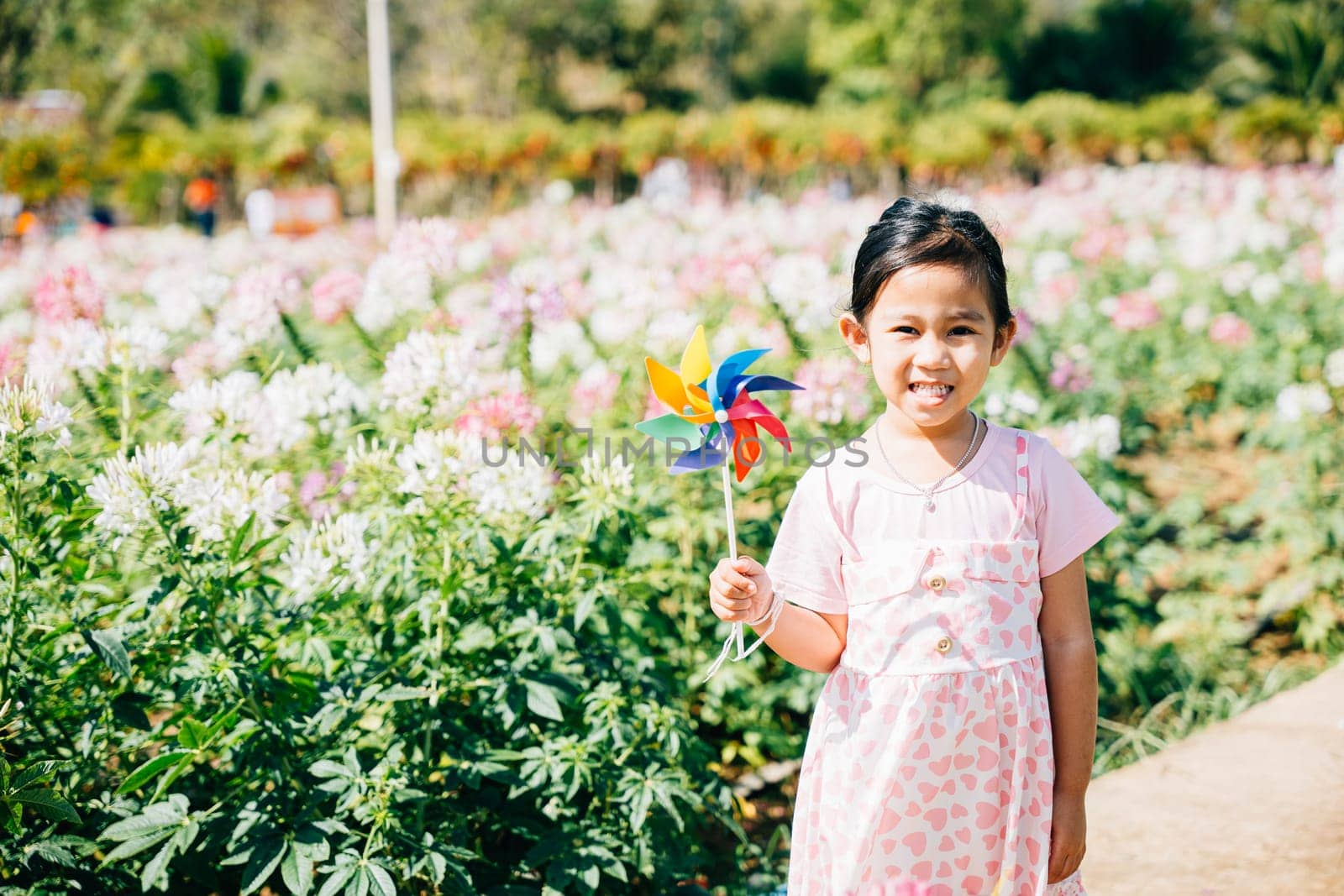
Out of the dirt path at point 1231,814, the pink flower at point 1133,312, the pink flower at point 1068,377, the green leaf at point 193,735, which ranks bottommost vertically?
the dirt path at point 1231,814

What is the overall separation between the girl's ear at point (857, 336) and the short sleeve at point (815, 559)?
0.59 ft

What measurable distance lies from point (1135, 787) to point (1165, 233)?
5473 millimetres

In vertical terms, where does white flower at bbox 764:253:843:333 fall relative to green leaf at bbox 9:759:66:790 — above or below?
above

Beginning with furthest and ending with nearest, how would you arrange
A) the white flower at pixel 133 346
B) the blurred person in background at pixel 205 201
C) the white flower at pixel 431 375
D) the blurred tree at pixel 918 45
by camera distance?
the blurred tree at pixel 918 45
the blurred person in background at pixel 205 201
the white flower at pixel 133 346
the white flower at pixel 431 375

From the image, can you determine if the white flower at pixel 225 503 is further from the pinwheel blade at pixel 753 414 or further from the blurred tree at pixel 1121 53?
the blurred tree at pixel 1121 53

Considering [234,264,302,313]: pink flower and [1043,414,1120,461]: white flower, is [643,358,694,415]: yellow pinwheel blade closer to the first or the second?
[234,264,302,313]: pink flower

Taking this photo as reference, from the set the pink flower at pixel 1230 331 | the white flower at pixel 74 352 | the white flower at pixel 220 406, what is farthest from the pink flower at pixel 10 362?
the pink flower at pixel 1230 331

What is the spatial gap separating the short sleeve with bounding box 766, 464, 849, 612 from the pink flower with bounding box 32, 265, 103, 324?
2.07 metres

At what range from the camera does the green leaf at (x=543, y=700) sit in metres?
1.90

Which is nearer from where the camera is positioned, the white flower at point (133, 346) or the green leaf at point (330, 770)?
the green leaf at point (330, 770)

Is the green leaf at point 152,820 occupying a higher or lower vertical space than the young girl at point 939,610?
lower

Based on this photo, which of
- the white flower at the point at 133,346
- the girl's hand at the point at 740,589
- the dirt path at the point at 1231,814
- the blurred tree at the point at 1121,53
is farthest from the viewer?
the blurred tree at the point at 1121,53

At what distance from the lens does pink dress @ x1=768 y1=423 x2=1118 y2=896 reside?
150cm

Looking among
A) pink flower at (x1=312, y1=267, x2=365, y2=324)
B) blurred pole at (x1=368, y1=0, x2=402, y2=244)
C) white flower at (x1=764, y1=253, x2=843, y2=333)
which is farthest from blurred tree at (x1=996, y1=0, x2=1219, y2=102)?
pink flower at (x1=312, y1=267, x2=365, y2=324)
